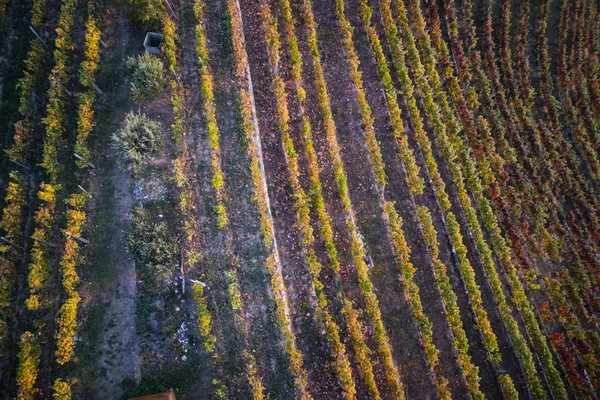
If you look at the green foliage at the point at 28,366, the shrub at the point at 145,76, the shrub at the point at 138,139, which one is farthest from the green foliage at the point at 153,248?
the shrub at the point at 145,76

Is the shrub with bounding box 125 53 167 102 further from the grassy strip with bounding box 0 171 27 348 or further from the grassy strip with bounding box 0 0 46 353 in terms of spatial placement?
the grassy strip with bounding box 0 171 27 348

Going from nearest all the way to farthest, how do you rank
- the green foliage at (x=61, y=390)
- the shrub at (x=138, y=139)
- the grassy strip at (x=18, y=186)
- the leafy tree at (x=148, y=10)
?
1. the green foliage at (x=61, y=390)
2. the grassy strip at (x=18, y=186)
3. the shrub at (x=138, y=139)
4. the leafy tree at (x=148, y=10)

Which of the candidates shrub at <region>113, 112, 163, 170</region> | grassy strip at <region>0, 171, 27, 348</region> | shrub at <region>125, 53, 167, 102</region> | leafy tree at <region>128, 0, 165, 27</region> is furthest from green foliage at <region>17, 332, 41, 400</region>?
leafy tree at <region>128, 0, 165, 27</region>

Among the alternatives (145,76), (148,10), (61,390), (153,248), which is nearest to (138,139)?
(145,76)

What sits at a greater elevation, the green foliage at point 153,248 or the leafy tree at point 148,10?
the leafy tree at point 148,10

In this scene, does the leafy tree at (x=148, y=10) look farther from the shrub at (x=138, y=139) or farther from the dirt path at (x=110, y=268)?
the shrub at (x=138, y=139)
